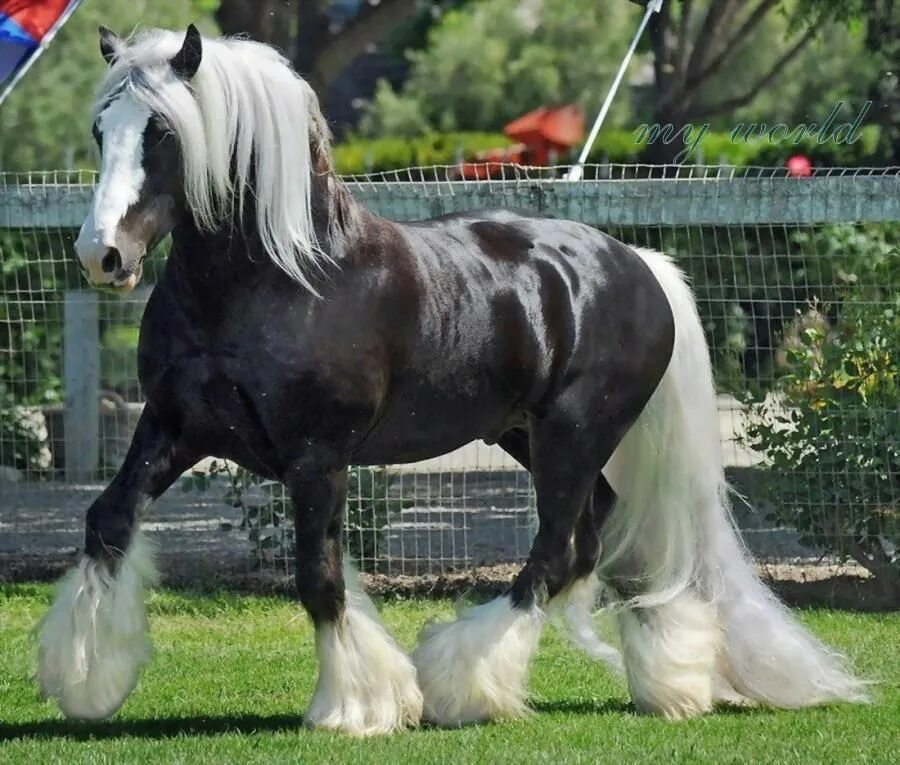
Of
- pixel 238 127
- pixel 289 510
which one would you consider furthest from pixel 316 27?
pixel 238 127

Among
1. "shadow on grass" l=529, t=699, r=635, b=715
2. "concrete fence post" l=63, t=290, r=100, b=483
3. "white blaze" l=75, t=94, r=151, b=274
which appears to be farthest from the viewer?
"concrete fence post" l=63, t=290, r=100, b=483

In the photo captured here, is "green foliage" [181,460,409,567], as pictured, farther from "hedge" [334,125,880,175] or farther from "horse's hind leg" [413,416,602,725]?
"hedge" [334,125,880,175]

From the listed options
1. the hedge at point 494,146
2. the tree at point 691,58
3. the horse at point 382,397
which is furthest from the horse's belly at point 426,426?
the hedge at point 494,146

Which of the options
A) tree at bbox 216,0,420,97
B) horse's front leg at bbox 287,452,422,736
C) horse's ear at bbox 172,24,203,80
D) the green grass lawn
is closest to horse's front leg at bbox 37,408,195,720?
the green grass lawn

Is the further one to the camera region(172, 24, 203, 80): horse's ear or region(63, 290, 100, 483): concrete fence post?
region(63, 290, 100, 483): concrete fence post

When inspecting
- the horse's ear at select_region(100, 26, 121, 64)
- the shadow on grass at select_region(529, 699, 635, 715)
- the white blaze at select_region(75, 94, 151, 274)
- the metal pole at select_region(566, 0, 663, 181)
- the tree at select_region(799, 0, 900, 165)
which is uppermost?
the tree at select_region(799, 0, 900, 165)

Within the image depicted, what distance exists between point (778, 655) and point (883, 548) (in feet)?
8.04

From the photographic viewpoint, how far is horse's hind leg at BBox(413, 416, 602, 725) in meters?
5.38

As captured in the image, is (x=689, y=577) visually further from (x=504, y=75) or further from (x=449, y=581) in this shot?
(x=504, y=75)

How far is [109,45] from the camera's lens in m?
5.05

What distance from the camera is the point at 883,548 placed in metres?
7.93

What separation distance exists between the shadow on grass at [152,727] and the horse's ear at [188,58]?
6.49 ft

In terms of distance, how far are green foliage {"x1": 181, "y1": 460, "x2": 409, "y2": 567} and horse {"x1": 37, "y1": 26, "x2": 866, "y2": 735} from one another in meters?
2.39

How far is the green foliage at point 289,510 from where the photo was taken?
27.2ft
